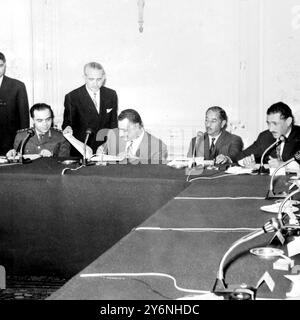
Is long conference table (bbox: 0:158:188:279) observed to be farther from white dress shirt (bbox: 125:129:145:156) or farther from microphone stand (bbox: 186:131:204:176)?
white dress shirt (bbox: 125:129:145:156)

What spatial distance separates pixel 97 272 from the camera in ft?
5.96

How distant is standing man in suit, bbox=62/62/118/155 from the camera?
5.79 m

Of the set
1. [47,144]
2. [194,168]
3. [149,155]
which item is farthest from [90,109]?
[194,168]

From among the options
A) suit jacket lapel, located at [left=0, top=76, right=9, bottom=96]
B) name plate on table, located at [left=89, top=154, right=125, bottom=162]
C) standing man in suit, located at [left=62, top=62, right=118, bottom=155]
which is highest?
suit jacket lapel, located at [left=0, top=76, right=9, bottom=96]

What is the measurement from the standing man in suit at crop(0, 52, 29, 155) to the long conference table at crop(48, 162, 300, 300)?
133 inches

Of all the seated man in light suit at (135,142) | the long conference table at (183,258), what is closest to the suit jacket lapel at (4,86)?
the seated man in light suit at (135,142)

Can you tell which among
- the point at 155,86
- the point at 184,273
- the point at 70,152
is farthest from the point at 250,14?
the point at 184,273

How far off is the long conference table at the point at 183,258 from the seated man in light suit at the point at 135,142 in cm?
183

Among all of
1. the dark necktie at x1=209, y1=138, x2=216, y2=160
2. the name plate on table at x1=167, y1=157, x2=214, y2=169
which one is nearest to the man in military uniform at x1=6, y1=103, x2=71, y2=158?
the name plate on table at x1=167, y1=157, x2=214, y2=169

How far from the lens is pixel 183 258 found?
6.56 feet

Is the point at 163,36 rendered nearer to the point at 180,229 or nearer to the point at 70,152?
the point at 70,152

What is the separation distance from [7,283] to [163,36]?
134 inches

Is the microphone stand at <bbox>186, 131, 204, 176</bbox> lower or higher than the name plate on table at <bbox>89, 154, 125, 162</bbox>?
lower

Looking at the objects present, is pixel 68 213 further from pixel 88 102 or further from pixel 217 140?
pixel 88 102
